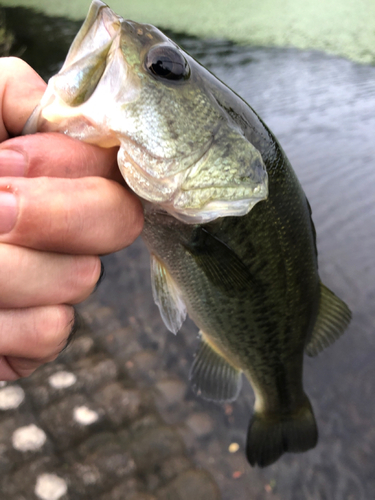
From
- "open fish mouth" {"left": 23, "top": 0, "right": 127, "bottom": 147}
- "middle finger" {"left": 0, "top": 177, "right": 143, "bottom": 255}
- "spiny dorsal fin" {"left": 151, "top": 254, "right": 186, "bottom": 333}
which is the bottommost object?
"spiny dorsal fin" {"left": 151, "top": 254, "right": 186, "bottom": 333}

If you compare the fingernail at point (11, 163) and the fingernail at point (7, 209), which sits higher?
the fingernail at point (11, 163)

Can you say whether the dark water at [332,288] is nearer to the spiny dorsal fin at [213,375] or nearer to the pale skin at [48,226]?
the spiny dorsal fin at [213,375]

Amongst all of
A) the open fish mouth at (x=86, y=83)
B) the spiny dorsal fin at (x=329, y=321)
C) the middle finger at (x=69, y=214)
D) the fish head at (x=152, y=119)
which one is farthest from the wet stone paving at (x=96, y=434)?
the open fish mouth at (x=86, y=83)

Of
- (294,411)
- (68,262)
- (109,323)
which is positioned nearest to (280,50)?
(109,323)

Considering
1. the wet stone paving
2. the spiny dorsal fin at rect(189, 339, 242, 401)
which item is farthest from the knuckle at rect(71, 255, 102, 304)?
the wet stone paving

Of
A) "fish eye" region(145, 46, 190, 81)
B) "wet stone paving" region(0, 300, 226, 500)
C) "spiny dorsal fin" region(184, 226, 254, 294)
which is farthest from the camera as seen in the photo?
"wet stone paving" region(0, 300, 226, 500)

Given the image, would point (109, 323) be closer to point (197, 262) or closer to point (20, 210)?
point (197, 262)

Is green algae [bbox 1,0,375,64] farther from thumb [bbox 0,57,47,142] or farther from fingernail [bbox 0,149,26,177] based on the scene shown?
fingernail [bbox 0,149,26,177]
